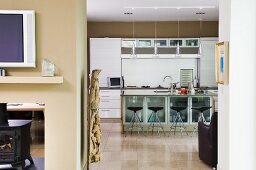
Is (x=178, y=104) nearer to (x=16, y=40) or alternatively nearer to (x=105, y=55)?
(x=105, y=55)

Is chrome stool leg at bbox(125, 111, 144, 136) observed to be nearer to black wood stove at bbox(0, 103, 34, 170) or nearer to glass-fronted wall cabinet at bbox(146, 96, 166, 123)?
glass-fronted wall cabinet at bbox(146, 96, 166, 123)

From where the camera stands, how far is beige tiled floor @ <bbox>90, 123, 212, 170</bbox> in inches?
245

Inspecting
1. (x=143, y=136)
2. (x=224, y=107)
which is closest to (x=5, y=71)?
(x=224, y=107)

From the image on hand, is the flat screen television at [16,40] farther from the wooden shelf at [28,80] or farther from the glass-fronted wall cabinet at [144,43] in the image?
the glass-fronted wall cabinet at [144,43]

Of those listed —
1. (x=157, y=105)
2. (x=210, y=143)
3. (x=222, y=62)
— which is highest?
(x=222, y=62)

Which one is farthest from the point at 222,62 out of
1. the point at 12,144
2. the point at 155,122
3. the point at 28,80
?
the point at 155,122

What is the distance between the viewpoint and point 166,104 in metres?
9.00

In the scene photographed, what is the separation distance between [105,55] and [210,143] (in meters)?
5.65

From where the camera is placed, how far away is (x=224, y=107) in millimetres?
5316

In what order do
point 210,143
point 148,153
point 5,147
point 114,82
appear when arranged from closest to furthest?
point 5,147 → point 210,143 → point 148,153 → point 114,82

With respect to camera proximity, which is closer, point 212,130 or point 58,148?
point 58,148

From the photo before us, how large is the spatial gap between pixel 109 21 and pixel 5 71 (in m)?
7.15

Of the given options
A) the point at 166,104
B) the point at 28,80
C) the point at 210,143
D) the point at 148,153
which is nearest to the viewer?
the point at 28,80

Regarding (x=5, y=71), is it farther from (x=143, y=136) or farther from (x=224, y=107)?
(x=143, y=136)
